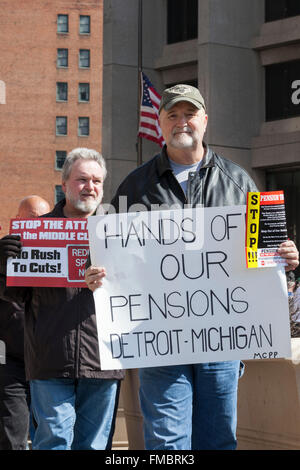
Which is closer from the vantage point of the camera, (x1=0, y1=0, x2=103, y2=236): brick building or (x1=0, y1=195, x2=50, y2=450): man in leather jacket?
(x1=0, y1=195, x2=50, y2=450): man in leather jacket

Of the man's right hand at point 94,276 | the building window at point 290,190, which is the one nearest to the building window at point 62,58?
the building window at point 290,190

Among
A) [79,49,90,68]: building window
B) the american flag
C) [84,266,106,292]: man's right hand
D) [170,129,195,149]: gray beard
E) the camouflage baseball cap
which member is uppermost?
[79,49,90,68]: building window

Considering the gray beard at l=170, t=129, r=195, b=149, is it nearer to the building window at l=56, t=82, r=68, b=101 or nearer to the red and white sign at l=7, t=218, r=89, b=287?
the red and white sign at l=7, t=218, r=89, b=287

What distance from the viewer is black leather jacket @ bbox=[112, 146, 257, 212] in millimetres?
4840

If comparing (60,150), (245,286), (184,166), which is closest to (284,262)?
(245,286)

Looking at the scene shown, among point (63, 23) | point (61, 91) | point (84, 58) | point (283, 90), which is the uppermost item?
point (63, 23)

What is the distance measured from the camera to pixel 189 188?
4.82 m

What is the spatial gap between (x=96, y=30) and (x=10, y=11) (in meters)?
8.72

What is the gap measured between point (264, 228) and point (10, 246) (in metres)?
1.42

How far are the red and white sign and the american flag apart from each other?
23.0 m

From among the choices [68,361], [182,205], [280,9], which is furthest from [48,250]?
[280,9]

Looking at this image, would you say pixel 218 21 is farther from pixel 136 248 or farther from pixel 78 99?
pixel 78 99

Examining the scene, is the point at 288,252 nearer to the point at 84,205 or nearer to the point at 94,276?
the point at 94,276

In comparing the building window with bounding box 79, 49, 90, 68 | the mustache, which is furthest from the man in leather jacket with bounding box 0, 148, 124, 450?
the building window with bounding box 79, 49, 90, 68
